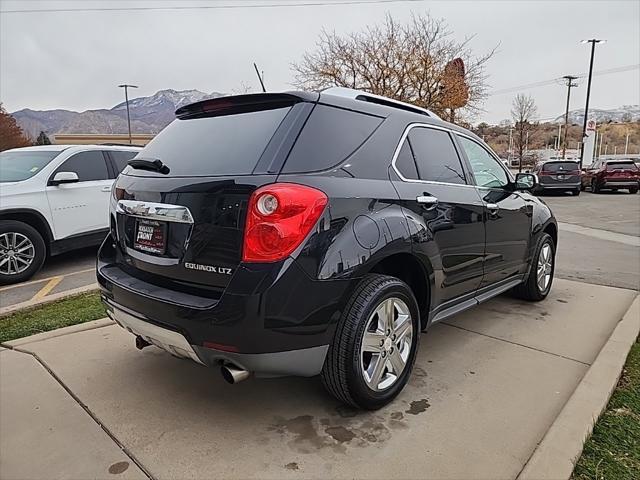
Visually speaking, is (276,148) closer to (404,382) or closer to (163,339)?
(163,339)

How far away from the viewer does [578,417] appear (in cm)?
249

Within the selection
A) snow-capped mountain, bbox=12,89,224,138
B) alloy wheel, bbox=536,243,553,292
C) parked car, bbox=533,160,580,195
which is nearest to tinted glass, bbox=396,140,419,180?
alloy wheel, bbox=536,243,553,292

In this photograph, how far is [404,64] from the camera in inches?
762

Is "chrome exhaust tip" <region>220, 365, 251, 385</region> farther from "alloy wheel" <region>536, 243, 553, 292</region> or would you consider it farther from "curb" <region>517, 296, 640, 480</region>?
"alloy wheel" <region>536, 243, 553, 292</region>

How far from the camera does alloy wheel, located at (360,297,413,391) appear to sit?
2543 millimetres

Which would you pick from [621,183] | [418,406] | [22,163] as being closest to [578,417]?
[418,406]

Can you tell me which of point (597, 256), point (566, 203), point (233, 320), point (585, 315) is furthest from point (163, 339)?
point (566, 203)

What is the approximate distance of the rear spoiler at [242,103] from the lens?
249cm

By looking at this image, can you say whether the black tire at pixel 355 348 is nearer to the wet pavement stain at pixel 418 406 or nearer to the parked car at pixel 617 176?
the wet pavement stain at pixel 418 406

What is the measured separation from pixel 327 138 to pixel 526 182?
2.52 metres

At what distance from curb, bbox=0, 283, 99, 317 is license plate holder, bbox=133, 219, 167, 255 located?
8.68 feet

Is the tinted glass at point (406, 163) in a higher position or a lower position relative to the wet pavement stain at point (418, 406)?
higher

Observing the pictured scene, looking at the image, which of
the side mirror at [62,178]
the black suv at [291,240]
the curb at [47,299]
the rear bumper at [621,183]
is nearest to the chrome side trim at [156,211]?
the black suv at [291,240]

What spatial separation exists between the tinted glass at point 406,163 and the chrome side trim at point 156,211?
127 cm
